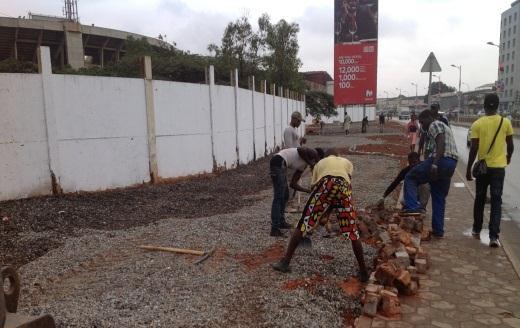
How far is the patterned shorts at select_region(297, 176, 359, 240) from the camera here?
413 centimetres

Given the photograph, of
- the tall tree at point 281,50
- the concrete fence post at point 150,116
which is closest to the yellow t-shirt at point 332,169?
the concrete fence post at point 150,116

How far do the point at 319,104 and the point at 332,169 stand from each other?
43.8 m

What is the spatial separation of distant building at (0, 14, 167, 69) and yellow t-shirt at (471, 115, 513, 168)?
104ft

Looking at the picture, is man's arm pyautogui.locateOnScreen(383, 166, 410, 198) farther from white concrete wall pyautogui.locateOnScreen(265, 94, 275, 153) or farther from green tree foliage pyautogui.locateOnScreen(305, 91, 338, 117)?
green tree foliage pyautogui.locateOnScreen(305, 91, 338, 117)

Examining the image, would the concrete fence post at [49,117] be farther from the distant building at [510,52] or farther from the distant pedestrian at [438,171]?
the distant building at [510,52]

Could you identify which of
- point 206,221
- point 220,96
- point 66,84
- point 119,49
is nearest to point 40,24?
point 119,49

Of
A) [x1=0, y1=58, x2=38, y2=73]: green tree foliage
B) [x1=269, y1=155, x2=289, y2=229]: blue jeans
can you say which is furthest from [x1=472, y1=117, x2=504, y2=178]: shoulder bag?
[x1=0, y1=58, x2=38, y2=73]: green tree foliage

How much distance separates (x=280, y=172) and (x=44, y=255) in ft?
10.00

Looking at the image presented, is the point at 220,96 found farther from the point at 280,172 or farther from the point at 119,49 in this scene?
the point at 119,49

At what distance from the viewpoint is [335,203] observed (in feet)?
13.7

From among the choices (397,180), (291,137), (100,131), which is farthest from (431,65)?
(100,131)

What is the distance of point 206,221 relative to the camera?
6.58 meters

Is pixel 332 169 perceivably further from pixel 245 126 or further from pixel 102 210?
pixel 245 126

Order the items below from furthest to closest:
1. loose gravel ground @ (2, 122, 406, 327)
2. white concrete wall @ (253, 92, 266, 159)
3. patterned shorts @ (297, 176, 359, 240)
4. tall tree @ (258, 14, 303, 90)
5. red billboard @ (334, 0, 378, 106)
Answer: tall tree @ (258, 14, 303, 90) → red billboard @ (334, 0, 378, 106) → white concrete wall @ (253, 92, 266, 159) → patterned shorts @ (297, 176, 359, 240) → loose gravel ground @ (2, 122, 406, 327)
